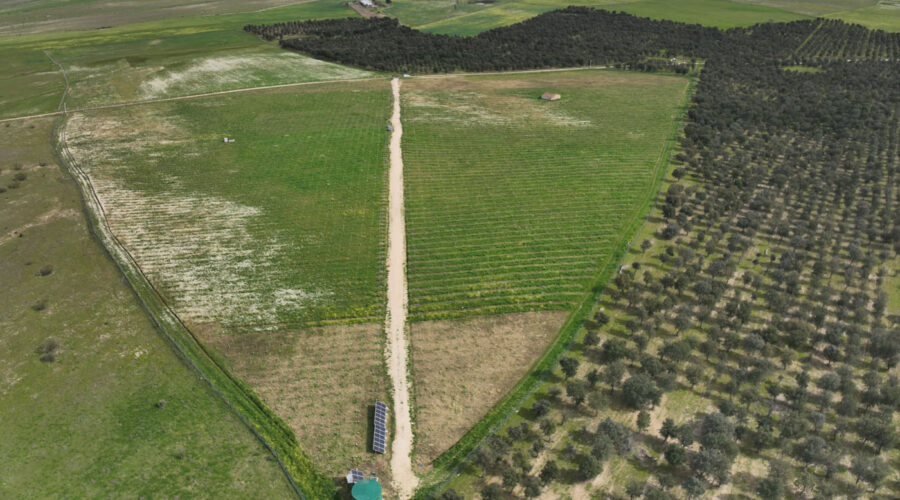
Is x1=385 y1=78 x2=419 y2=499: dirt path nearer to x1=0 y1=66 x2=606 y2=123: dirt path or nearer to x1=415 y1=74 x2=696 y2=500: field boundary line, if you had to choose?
x1=415 y1=74 x2=696 y2=500: field boundary line

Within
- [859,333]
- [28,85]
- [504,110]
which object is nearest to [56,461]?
[859,333]

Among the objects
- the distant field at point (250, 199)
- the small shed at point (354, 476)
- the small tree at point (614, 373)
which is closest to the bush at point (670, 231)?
the small tree at point (614, 373)

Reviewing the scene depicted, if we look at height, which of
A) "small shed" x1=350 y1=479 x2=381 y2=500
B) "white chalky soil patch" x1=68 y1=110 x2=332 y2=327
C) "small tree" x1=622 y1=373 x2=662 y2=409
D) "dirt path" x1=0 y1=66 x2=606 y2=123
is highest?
"dirt path" x1=0 y1=66 x2=606 y2=123

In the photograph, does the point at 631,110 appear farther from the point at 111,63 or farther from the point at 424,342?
the point at 111,63

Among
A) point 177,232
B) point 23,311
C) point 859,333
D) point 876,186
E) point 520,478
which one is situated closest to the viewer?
point 520,478

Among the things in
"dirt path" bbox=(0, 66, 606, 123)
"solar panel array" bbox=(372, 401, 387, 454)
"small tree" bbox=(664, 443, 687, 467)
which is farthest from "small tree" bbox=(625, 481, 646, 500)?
"dirt path" bbox=(0, 66, 606, 123)

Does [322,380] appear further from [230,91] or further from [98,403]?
[230,91]

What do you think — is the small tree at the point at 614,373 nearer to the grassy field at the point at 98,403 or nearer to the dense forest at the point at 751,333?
the dense forest at the point at 751,333
